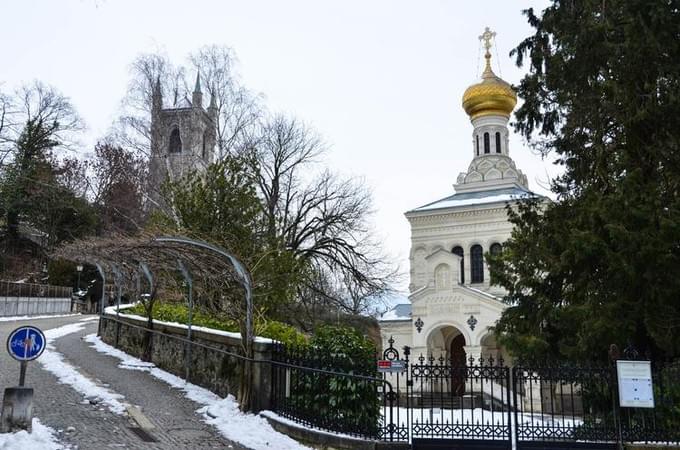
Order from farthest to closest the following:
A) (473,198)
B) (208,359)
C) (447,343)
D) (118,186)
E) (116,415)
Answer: (118,186), (473,198), (447,343), (208,359), (116,415)

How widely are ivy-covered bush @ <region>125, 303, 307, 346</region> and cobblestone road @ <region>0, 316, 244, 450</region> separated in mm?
1969

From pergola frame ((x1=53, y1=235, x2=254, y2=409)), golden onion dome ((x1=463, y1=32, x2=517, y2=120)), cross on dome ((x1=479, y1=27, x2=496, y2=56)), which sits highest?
cross on dome ((x1=479, y1=27, x2=496, y2=56))

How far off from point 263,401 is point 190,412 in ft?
4.69

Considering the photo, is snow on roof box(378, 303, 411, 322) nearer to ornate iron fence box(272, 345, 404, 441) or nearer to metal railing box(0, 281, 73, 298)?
metal railing box(0, 281, 73, 298)

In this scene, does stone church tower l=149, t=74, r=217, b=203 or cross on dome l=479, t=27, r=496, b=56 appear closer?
stone church tower l=149, t=74, r=217, b=203

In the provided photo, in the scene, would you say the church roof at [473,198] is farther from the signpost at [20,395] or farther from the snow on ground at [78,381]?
the signpost at [20,395]

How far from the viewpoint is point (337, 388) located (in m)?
9.49

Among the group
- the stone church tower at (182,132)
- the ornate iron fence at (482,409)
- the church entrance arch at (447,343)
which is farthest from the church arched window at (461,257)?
the ornate iron fence at (482,409)

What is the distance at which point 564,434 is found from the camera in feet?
29.2

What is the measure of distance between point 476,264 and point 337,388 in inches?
1028

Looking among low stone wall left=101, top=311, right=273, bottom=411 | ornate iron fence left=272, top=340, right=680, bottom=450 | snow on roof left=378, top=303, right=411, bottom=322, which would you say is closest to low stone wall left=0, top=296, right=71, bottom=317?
low stone wall left=101, top=311, right=273, bottom=411

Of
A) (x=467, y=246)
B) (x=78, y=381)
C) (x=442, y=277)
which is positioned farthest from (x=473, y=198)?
(x=78, y=381)

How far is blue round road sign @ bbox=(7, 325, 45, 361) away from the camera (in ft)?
27.7

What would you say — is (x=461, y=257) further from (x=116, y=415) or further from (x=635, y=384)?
(x=116, y=415)
